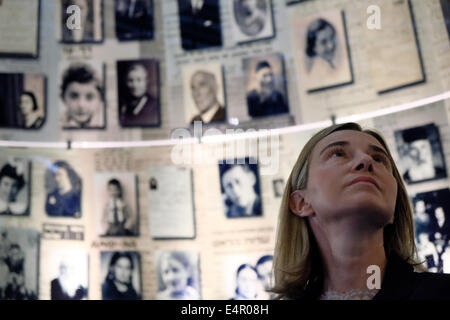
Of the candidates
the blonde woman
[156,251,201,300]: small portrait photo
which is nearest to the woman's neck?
the blonde woman

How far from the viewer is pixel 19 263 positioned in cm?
147

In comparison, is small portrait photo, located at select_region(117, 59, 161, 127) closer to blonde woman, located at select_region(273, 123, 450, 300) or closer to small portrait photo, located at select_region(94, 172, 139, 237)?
small portrait photo, located at select_region(94, 172, 139, 237)

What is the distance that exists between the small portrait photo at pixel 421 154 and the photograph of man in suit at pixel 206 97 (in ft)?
1.72

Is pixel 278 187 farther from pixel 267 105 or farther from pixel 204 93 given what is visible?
pixel 204 93

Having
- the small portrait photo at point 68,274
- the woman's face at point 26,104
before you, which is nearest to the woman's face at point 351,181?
the small portrait photo at point 68,274

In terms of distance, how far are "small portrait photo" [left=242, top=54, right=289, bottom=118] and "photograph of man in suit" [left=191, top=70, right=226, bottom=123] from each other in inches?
3.7

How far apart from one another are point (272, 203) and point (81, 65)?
74 centimetres

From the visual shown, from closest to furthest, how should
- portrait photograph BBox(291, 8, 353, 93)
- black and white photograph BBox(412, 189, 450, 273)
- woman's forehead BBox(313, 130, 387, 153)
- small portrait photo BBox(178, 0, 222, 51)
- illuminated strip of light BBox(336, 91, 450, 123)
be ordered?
1. woman's forehead BBox(313, 130, 387, 153)
2. black and white photograph BBox(412, 189, 450, 273)
3. illuminated strip of light BBox(336, 91, 450, 123)
4. portrait photograph BBox(291, 8, 353, 93)
5. small portrait photo BBox(178, 0, 222, 51)

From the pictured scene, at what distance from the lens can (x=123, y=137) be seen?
156 cm

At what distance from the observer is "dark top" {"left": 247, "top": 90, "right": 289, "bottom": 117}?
5.00 feet

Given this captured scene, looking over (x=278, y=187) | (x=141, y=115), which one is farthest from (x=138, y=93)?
(x=278, y=187)

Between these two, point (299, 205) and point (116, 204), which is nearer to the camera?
point (299, 205)

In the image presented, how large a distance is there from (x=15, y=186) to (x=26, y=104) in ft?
0.85
